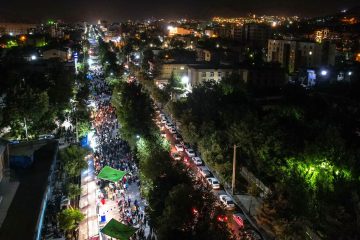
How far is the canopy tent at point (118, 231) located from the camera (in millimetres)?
14298

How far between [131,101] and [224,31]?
7906 centimetres

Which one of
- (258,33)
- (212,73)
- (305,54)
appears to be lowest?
(212,73)

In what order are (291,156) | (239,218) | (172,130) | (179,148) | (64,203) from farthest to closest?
(172,130), (179,148), (291,156), (64,203), (239,218)

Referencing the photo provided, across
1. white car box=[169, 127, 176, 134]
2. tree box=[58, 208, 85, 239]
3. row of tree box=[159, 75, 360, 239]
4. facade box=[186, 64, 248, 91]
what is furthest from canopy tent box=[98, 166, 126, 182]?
facade box=[186, 64, 248, 91]

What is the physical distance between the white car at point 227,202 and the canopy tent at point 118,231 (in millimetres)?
4739

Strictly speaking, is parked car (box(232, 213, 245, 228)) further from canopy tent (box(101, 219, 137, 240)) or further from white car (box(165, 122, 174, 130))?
white car (box(165, 122, 174, 130))

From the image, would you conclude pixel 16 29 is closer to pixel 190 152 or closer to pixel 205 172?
pixel 190 152

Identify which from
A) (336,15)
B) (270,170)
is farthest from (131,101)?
(336,15)

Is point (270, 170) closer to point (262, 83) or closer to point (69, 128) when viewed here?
point (69, 128)

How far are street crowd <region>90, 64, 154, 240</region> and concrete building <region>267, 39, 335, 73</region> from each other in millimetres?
28824

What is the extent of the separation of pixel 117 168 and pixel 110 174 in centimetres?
233

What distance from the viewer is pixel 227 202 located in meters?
17.8

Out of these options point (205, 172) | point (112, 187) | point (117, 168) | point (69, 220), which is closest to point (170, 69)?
point (117, 168)

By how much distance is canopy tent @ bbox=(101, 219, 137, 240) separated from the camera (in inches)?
563
